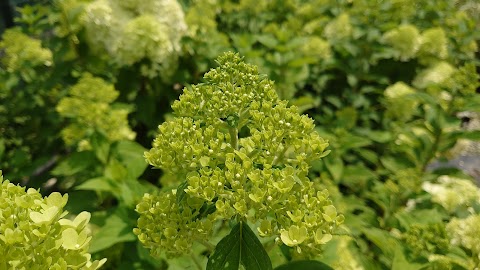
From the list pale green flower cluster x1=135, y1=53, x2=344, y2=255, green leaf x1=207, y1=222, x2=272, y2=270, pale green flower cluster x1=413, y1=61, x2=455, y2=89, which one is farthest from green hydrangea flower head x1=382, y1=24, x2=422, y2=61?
green leaf x1=207, y1=222, x2=272, y2=270

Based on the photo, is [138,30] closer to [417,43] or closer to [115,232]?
[115,232]

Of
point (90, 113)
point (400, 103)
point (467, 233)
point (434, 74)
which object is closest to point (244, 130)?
point (90, 113)

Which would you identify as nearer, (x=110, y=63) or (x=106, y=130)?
(x=106, y=130)

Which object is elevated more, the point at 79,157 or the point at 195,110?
the point at 195,110

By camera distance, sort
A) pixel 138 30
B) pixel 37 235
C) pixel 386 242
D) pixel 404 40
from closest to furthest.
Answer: pixel 37 235 → pixel 386 242 → pixel 138 30 → pixel 404 40

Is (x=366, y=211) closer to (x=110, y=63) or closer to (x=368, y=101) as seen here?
(x=368, y=101)

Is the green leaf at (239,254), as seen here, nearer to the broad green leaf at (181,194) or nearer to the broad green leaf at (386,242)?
the broad green leaf at (181,194)

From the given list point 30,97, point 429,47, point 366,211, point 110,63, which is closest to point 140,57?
point 110,63

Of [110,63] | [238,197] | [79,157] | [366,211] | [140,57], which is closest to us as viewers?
[238,197]
